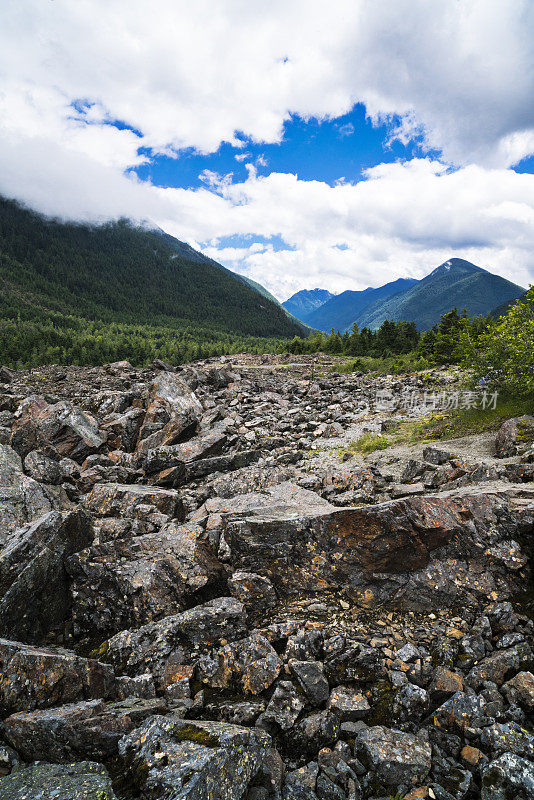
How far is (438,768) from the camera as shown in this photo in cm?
421

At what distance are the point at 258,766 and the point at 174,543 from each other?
503 centimetres

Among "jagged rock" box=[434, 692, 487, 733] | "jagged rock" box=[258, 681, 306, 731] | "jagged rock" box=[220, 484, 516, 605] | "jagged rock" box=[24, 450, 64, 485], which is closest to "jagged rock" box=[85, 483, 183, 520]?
"jagged rock" box=[24, 450, 64, 485]

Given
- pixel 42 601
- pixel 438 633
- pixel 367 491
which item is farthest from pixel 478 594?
pixel 42 601

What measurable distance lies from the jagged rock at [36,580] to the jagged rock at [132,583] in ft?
1.20

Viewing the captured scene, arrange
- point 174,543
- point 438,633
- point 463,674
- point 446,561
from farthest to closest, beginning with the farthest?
point 174,543 → point 446,561 → point 438,633 → point 463,674

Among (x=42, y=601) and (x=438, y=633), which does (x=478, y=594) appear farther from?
(x=42, y=601)

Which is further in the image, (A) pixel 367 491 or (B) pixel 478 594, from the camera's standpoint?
(A) pixel 367 491

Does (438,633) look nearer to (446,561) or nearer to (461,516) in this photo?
(446,561)

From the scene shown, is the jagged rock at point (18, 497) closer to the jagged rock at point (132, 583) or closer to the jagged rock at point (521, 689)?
the jagged rock at point (132, 583)

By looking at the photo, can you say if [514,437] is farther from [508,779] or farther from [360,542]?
[508,779]

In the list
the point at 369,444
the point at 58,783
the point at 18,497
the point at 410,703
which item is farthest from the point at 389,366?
the point at 58,783

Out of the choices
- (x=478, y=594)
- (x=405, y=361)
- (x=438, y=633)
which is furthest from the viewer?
(x=405, y=361)

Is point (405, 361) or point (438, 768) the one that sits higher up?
point (405, 361)

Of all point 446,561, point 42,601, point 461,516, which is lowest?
point 42,601
